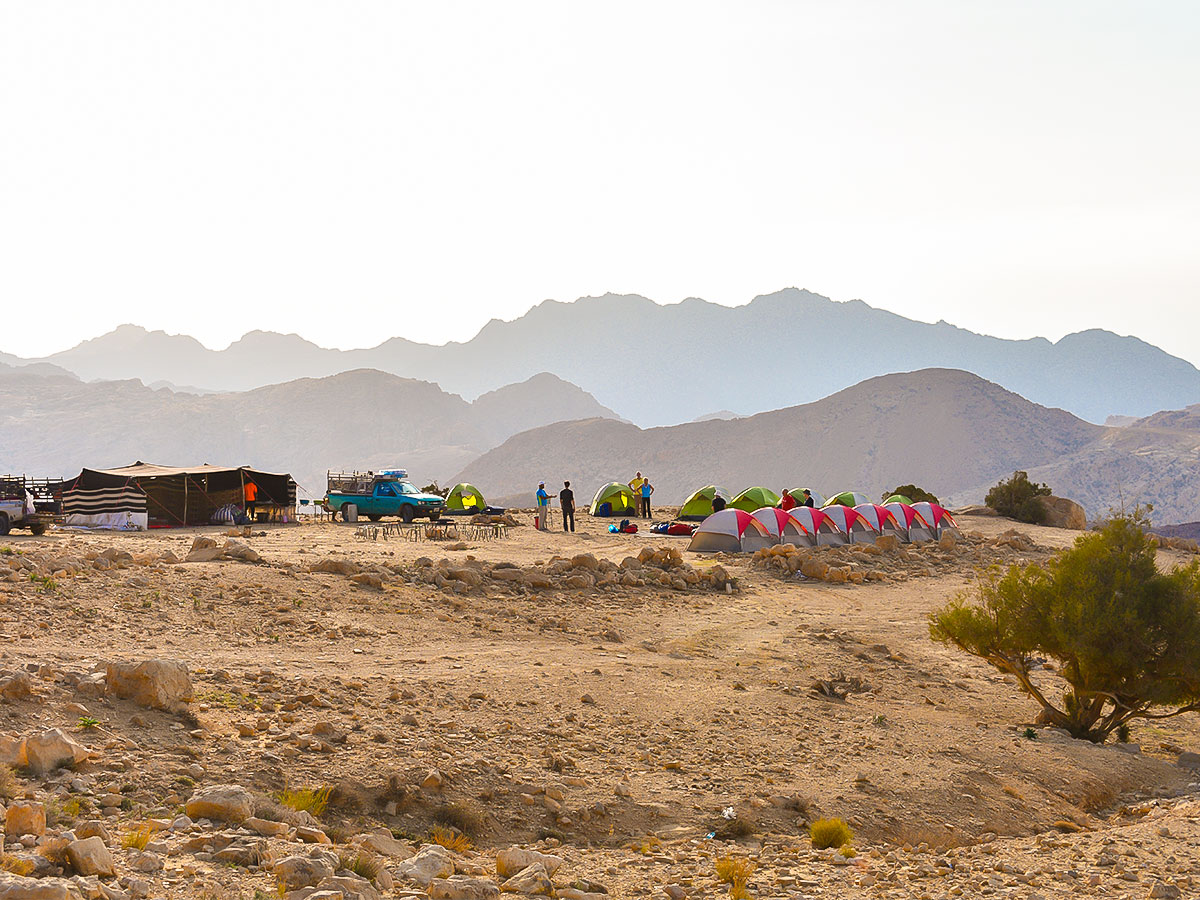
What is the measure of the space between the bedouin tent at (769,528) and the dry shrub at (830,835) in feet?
62.9

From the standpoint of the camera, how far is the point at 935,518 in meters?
34.6

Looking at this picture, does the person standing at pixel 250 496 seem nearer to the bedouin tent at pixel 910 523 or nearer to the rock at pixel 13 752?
the bedouin tent at pixel 910 523

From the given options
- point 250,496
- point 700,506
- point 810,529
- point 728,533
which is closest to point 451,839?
point 728,533

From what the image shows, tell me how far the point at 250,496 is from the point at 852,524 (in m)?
20.5

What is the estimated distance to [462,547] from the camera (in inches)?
981

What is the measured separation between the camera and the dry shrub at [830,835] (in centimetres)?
842

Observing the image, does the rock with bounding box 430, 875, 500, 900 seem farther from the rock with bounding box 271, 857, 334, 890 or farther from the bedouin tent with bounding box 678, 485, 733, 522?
the bedouin tent with bounding box 678, 485, 733, 522

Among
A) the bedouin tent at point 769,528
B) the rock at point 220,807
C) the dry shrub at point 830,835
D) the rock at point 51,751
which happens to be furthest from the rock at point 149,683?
the bedouin tent at point 769,528

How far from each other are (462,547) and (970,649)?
46.0 ft

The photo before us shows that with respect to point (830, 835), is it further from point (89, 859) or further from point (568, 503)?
point (568, 503)

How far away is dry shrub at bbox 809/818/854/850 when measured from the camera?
842 cm

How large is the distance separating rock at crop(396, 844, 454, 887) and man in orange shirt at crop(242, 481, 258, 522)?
91.1 ft

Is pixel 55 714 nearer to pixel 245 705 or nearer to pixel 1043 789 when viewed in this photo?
pixel 245 705

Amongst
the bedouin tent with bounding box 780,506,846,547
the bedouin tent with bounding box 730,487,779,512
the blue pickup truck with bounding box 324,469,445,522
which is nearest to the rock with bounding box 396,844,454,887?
the bedouin tent with bounding box 780,506,846,547
